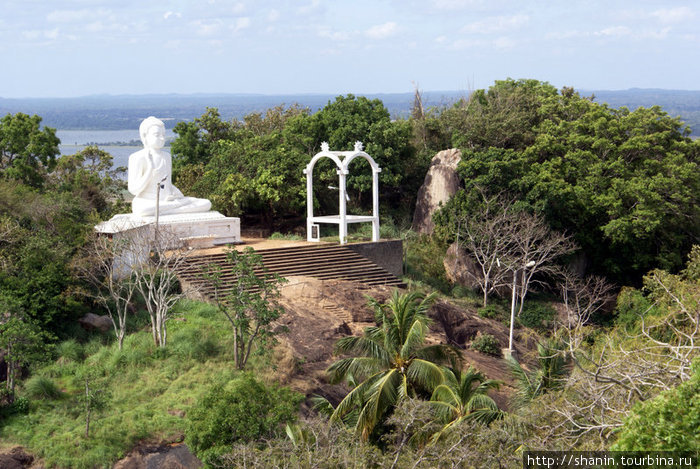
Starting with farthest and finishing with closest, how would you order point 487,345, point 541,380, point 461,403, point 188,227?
point 188,227 < point 487,345 < point 541,380 < point 461,403

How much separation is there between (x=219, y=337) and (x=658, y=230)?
63.3ft

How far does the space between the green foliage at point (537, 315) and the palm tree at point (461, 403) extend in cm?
1345

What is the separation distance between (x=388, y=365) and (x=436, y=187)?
16741 mm

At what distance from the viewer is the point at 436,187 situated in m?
33.2

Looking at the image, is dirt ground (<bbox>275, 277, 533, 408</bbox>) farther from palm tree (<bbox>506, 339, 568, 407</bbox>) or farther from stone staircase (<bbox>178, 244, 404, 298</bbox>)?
palm tree (<bbox>506, 339, 568, 407</bbox>)

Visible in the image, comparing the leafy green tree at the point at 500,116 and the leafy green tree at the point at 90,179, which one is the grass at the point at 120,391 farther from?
the leafy green tree at the point at 500,116

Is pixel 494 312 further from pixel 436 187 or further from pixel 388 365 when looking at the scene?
pixel 388 365

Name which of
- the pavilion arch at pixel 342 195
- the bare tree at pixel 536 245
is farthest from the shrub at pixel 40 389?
the bare tree at pixel 536 245

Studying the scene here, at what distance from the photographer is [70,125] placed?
157 metres

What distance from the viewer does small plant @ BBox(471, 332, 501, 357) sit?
979 inches

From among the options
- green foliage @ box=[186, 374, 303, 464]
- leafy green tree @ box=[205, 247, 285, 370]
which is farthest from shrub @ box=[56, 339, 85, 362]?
green foliage @ box=[186, 374, 303, 464]

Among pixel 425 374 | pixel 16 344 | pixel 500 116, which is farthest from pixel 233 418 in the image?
pixel 500 116

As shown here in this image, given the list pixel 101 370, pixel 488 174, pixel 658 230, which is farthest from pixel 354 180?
pixel 101 370

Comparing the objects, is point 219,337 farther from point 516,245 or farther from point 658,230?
point 658,230
